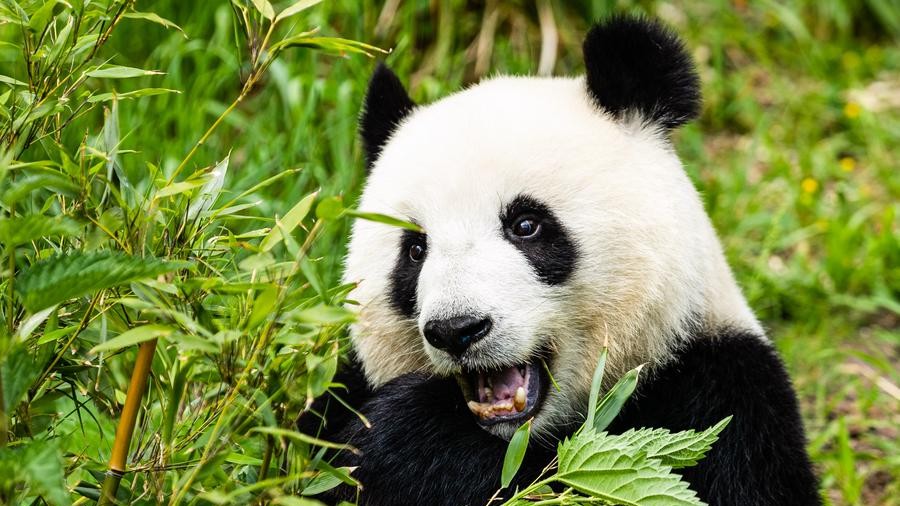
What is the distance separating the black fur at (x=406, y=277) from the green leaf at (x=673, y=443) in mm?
797

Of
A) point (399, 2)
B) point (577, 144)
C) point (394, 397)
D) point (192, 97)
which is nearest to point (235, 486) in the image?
point (394, 397)

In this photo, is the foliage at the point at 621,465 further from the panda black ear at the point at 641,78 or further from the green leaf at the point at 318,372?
the panda black ear at the point at 641,78

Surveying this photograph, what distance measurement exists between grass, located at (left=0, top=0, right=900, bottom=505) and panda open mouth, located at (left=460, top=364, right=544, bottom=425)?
528mm

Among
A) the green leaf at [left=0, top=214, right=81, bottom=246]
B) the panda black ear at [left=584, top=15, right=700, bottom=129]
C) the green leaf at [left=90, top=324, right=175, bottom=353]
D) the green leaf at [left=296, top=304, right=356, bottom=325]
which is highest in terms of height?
the panda black ear at [left=584, top=15, right=700, bottom=129]

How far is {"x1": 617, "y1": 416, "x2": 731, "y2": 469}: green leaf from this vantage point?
6.57 ft

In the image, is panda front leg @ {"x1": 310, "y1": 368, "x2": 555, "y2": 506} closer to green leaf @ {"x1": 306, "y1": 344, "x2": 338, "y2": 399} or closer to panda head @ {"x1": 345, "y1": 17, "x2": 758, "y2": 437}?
panda head @ {"x1": 345, "y1": 17, "x2": 758, "y2": 437}

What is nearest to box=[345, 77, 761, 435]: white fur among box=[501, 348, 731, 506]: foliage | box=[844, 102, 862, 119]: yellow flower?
box=[501, 348, 731, 506]: foliage

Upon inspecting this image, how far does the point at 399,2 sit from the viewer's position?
222 inches

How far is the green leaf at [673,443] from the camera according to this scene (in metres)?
2.00

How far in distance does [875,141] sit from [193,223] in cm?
476

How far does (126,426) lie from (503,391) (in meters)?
0.97

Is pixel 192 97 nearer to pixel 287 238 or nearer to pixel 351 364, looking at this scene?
pixel 351 364

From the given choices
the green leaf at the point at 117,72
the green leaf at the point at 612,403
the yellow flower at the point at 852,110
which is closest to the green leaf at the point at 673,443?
the green leaf at the point at 612,403

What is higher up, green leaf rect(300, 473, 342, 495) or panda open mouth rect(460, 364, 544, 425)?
panda open mouth rect(460, 364, 544, 425)
